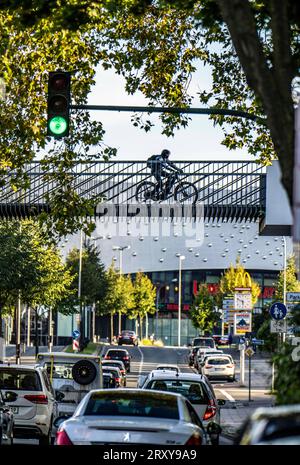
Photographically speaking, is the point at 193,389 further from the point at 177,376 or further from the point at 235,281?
the point at 235,281

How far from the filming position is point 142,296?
127 m

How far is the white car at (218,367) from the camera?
5906 centimetres

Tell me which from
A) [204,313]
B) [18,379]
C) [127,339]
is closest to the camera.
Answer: [18,379]

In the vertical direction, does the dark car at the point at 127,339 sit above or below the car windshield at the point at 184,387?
above

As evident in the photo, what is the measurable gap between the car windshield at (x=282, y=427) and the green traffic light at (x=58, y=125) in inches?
400

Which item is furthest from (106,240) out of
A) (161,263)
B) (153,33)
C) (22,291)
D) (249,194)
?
(153,33)

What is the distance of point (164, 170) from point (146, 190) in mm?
846

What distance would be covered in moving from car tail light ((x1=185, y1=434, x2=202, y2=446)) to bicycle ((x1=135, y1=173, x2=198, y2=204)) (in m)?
26.5

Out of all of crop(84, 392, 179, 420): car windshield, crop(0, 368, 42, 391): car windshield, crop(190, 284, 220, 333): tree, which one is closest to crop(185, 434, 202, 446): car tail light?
crop(84, 392, 179, 420): car windshield

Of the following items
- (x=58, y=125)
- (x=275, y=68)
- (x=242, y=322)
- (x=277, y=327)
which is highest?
(x=58, y=125)

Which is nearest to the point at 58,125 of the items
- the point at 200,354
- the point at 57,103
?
the point at 57,103

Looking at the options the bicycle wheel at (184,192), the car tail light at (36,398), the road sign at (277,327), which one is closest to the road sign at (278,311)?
the bicycle wheel at (184,192)

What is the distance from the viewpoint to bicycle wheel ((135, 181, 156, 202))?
126 ft

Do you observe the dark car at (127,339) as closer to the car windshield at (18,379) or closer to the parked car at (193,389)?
the parked car at (193,389)
